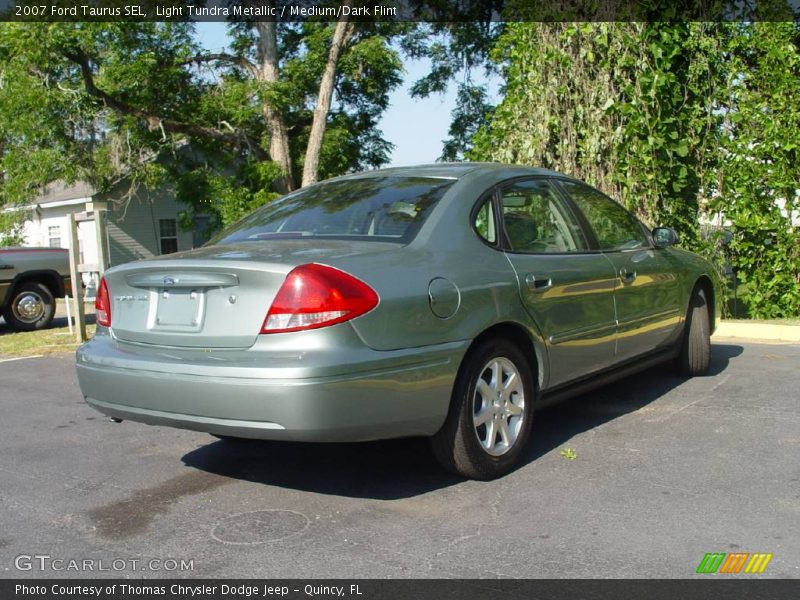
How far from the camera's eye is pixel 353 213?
4.61 m

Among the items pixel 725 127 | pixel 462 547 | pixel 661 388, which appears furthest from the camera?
pixel 725 127

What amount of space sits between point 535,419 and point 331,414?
2360 millimetres

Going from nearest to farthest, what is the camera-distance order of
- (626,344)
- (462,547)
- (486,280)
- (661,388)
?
(462,547), (486,280), (626,344), (661,388)

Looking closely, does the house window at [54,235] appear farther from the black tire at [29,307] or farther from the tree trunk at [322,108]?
the black tire at [29,307]

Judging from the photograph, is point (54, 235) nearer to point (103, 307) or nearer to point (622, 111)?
point (622, 111)

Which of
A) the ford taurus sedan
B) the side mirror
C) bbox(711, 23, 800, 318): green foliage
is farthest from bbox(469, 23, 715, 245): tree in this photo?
the ford taurus sedan

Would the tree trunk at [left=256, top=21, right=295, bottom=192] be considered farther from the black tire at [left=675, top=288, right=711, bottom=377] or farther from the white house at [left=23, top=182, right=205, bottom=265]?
the black tire at [left=675, top=288, right=711, bottom=377]

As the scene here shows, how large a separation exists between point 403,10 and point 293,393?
780 inches

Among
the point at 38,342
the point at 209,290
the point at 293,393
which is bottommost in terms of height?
the point at 38,342

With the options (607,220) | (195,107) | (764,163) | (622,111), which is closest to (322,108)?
(195,107)

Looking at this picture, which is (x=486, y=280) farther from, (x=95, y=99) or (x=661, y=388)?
(x=95, y=99)

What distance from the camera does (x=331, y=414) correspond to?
145 inches

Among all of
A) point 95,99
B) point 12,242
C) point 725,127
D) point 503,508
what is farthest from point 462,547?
point 12,242

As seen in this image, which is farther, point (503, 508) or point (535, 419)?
point (535, 419)
